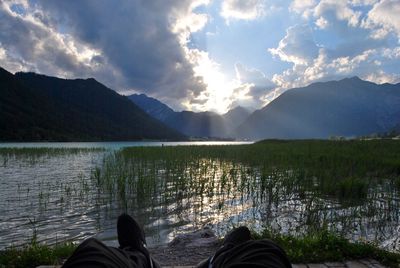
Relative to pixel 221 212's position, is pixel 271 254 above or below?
above

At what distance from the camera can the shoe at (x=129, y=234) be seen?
2895mm

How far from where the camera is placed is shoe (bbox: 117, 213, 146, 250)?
2.89 metres

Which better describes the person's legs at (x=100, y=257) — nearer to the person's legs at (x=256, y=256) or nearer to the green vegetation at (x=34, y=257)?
the person's legs at (x=256, y=256)

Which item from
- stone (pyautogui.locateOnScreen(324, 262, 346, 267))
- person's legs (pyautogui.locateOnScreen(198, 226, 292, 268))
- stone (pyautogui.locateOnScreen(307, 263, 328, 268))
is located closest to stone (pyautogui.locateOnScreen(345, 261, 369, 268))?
stone (pyautogui.locateOnScreen(324, 262, 346, 267))

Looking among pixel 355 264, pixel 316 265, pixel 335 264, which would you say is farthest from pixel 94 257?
pixel 355 264

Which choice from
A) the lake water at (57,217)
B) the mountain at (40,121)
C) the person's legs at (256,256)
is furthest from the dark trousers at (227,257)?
the mountain at (40,121)

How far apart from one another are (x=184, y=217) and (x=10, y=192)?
8771 mm

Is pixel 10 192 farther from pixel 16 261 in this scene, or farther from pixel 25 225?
pixel 16 261

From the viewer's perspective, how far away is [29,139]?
383 ft

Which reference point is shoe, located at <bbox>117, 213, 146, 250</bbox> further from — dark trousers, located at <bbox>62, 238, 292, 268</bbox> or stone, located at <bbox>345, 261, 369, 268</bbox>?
stone, located at <bbox>345, 261, 369, 268</bbox>

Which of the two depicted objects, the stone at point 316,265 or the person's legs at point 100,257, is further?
the stone at point 316,265

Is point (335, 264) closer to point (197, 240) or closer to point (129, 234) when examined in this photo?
point (197, 240)

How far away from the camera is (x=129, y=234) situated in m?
2.98

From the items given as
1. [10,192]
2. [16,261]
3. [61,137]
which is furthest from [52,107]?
[16,261]
